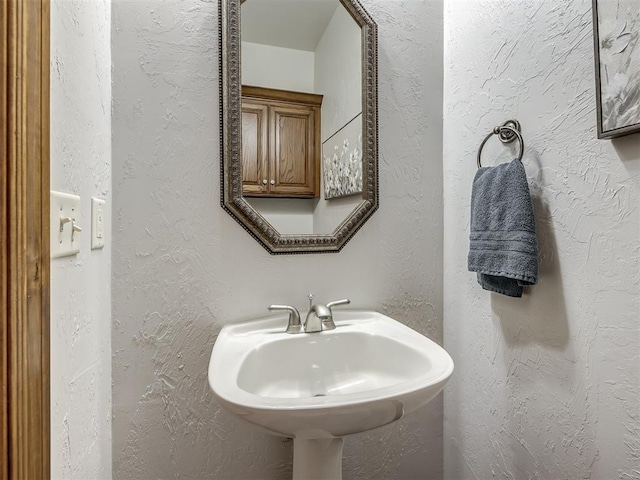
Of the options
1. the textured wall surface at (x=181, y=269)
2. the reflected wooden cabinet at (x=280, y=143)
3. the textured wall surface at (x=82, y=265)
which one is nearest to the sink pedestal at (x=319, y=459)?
the textured wall surface at (x=181, y=269)

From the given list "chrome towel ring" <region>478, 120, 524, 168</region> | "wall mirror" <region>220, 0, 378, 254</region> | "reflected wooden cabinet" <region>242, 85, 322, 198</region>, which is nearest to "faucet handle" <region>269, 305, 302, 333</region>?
"wall mirror" <region>220, 0, 378, 254</region>

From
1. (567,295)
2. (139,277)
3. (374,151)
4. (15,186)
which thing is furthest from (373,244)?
(15,186)

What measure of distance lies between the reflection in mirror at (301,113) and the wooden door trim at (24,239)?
2.05 feet

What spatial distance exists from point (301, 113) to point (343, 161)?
0.20 m

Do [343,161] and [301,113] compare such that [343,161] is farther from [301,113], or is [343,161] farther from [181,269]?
[181,269]

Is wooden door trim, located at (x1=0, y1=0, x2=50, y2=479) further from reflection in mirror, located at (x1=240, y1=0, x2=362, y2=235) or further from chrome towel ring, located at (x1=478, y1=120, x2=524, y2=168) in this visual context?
chrome towel ring, located at (x1=478, y1=120, x2=524, y2=168)

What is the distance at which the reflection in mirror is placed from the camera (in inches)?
42.8

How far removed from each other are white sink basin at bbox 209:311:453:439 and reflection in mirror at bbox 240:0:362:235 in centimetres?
33

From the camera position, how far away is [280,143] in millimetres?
1112

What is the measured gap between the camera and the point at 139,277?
100cm

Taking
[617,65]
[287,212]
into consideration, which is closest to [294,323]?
[287,212]

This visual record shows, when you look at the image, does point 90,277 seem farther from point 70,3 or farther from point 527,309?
point 527,309

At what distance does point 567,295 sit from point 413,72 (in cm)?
86

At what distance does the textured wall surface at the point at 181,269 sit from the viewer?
990mm
